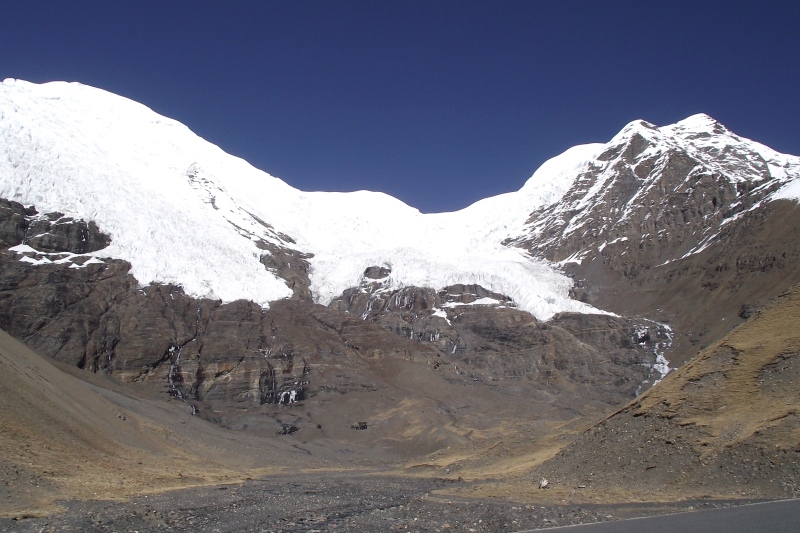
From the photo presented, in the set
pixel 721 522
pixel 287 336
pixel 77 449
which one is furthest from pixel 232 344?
pixel 721 522

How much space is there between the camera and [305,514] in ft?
140

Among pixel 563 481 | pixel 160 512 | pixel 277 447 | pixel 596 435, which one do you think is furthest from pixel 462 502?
pixel 277 447

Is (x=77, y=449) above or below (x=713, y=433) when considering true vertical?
below

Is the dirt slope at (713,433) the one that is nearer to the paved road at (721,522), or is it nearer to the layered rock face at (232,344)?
the paved road at (721,522)

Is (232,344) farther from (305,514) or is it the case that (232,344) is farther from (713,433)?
(713,433)

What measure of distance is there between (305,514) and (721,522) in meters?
23.5

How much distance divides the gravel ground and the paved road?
8.07 ft

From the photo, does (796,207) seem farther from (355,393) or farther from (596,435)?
(596,435)

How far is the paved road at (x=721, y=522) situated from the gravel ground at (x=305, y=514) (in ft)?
8.07

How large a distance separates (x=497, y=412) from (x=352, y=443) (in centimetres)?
3339

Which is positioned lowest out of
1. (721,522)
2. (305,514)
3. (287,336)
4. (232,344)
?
(305,514)

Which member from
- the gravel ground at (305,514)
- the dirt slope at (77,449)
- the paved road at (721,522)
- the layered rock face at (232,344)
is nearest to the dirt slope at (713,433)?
the gravel ground at (305,514)

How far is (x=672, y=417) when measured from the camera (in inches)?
1711

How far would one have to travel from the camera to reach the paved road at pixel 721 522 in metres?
25.8
